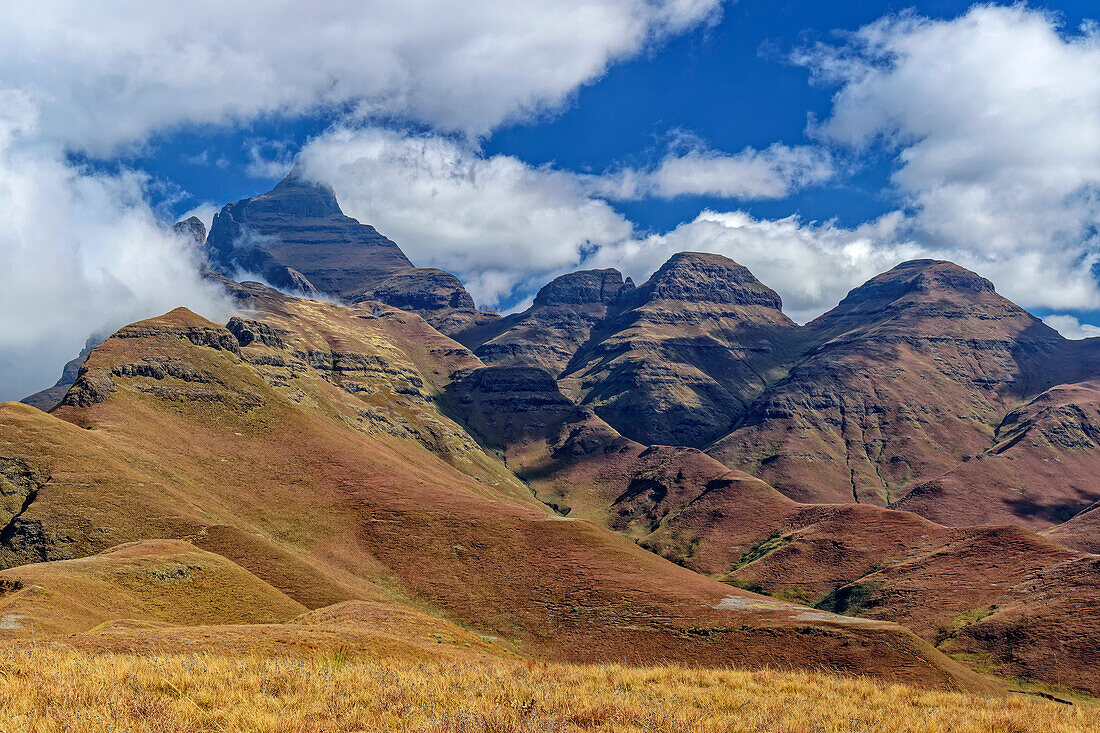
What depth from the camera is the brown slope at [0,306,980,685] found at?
72.5 meters

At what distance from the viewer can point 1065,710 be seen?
1805 cm

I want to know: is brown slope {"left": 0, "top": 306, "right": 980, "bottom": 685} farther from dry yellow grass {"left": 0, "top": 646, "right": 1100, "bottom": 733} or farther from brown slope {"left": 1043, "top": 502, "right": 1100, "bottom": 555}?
brown slope {"left": 1043, "top": 502, "right": 1100, "bottom": 555}

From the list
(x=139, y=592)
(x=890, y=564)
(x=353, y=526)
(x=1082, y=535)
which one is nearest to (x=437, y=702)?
(x=139, y=592)

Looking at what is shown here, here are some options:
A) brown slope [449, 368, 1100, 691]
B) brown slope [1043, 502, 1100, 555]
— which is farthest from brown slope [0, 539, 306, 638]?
brown slope [1043, 502, 1100, 555]

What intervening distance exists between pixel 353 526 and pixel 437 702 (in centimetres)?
9829

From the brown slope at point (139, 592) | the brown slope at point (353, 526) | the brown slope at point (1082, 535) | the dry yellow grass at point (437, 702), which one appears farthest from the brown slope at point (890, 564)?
the brown slope at point (139, 592)

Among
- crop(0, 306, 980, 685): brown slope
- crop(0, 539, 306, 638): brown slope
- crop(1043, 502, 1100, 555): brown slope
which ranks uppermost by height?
crop(1043, 502, 1100, 555): brown slope

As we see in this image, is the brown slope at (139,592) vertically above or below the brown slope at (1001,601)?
below

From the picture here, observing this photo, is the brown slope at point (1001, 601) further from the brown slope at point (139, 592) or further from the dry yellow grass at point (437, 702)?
the brown slope at point (139, 592)

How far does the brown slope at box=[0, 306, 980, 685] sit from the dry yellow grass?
172 ft

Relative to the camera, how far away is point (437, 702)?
13.6 metres

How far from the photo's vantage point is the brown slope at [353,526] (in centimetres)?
7250

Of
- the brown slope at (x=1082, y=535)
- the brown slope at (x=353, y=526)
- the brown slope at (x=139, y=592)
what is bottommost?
the brown slope at (x=139, y=592)

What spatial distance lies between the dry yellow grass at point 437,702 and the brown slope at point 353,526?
52.3 metres
